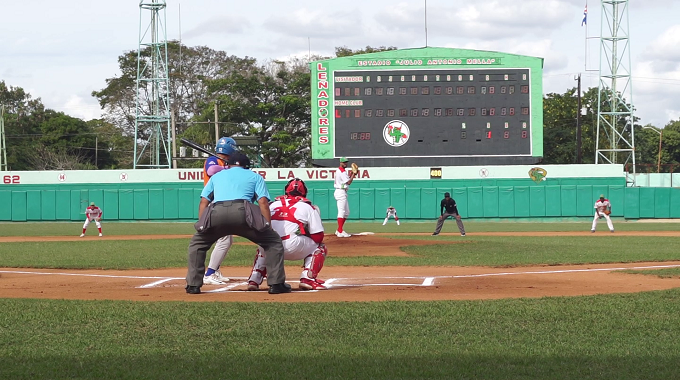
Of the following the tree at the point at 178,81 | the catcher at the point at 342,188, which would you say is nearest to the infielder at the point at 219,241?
the catcher at the point at 342,188

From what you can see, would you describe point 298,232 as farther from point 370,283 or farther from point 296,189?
point 370,283

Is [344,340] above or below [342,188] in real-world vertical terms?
below

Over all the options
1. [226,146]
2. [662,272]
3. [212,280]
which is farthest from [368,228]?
[226,146]

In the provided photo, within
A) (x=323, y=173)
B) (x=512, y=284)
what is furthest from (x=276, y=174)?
(x=512, y=284)

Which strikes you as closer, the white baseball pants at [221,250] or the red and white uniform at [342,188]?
the white baseball pants at [221,250]

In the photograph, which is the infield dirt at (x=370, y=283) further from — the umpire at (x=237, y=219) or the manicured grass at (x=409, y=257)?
the manicured grass at (x=409, y=257)

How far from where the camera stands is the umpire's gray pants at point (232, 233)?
8.59 m

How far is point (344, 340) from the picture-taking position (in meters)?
6.11

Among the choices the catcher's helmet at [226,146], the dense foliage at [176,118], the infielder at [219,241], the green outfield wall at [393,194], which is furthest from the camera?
the dense foliage at [176,118]

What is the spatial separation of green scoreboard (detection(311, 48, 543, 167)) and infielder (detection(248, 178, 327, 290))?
2792cm

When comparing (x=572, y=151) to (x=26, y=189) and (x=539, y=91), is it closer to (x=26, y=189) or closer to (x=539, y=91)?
(x=539, y=91)

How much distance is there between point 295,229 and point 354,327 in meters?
2.93

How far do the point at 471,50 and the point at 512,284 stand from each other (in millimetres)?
28021

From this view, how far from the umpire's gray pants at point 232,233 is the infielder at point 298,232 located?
38cm
